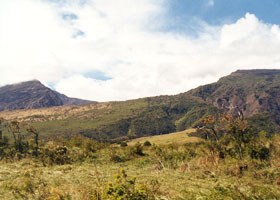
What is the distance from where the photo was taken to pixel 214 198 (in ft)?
26.1

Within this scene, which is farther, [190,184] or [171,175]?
[171,175]

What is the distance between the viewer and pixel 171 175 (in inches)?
573

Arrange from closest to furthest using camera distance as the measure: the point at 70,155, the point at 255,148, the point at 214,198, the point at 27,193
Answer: the point at 214,198, the point at 27,193, the point at 255,148, the point at 70,155

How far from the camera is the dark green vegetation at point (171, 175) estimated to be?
858 centimetres

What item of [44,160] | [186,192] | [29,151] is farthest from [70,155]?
[186,192]

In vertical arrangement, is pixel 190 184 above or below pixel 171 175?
above

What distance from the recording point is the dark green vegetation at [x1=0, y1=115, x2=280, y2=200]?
338 inches

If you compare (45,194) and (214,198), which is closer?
(214,198)

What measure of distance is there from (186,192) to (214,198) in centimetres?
209

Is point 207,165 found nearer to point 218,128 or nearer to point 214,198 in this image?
point 218,128

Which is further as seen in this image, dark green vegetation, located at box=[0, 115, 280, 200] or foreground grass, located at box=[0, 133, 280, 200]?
foreground grass, located at box=[0, 133, 280, 200]

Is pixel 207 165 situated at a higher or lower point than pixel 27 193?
lower

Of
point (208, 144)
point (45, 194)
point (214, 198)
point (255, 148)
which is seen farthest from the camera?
point (208, 144)

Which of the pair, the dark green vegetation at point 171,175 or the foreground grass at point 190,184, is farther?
the foreground grass at point 190,184
